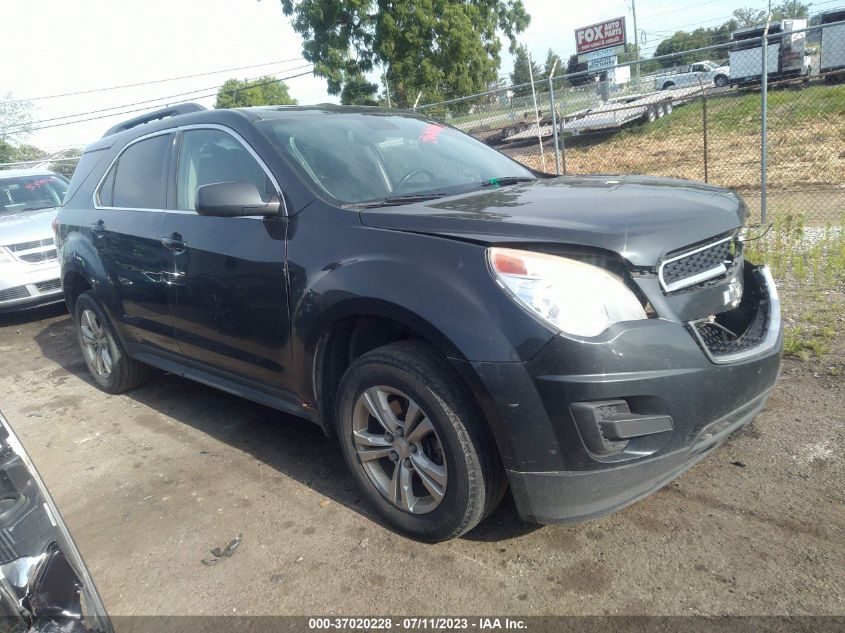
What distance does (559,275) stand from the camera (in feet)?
7.61

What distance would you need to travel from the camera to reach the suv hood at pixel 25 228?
7.57 meters

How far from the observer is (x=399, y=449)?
9.14 ft

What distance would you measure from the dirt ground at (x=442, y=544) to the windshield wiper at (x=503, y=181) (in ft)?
5.43

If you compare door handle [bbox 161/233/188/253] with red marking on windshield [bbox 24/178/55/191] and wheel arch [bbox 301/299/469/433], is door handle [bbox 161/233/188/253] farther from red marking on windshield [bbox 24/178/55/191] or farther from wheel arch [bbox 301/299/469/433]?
red marking on windshield [bbox 24/178/55/191]

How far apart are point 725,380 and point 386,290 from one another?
1259 mm

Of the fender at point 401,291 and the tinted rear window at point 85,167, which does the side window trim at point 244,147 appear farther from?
the tinted rear window at point 85,167

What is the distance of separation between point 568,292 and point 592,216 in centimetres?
38

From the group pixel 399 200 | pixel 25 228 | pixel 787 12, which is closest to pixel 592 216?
pixel 399 200

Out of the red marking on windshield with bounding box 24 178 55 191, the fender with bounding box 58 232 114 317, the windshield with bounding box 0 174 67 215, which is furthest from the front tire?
the red marking on windshield with bounding box 24 178 55 191

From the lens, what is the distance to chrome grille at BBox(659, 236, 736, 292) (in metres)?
2.42

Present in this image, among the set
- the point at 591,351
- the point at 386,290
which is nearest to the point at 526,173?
the point at 386,290

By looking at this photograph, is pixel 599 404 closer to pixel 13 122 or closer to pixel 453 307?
pixel 453 307

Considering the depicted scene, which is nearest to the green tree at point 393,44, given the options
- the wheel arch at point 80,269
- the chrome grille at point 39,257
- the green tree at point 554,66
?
the green tree at point 554,66

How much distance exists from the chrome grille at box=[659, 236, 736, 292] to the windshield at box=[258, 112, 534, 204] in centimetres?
124
